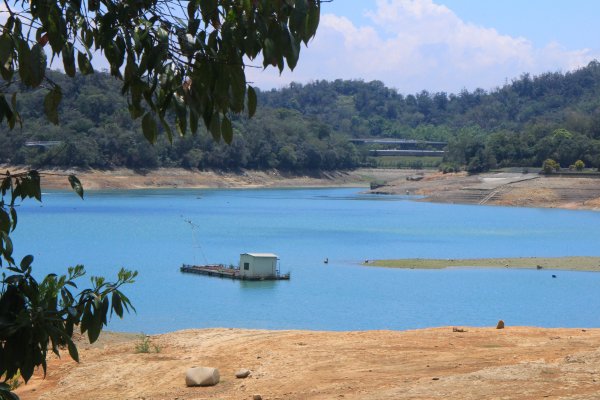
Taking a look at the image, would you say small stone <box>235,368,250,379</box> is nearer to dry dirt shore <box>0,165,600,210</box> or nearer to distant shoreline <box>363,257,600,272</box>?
distant shoreline <box>363,257,600,272</box>

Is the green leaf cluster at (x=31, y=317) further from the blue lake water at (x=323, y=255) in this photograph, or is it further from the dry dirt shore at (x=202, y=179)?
the dry dirt shore at (x=202, y=179)

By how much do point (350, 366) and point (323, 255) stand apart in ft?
117

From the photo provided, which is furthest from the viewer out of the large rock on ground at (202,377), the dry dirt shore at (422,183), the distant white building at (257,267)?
the dry dirt shore at (422,183)

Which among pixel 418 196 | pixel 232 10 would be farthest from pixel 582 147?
pixel 232 10

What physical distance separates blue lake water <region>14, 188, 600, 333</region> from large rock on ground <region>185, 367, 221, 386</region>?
453 inches

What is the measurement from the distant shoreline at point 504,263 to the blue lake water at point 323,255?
5.57 ft

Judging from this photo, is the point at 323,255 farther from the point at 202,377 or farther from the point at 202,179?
the point at 202,179

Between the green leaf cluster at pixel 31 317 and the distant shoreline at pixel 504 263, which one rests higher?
the green leaf cluster at pixel 31 317

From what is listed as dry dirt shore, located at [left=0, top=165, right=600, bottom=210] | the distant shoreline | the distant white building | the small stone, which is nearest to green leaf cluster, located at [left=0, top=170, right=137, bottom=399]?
the small stone

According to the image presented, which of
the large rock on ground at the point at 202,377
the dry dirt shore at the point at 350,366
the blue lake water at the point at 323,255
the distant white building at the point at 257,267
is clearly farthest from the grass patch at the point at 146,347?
the distant white building at the point at 257,267

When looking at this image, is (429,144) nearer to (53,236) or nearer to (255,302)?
(53,236)

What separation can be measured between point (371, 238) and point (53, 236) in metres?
19.3

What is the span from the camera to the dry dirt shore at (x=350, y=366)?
12.2 meters

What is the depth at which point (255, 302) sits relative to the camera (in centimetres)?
3403
